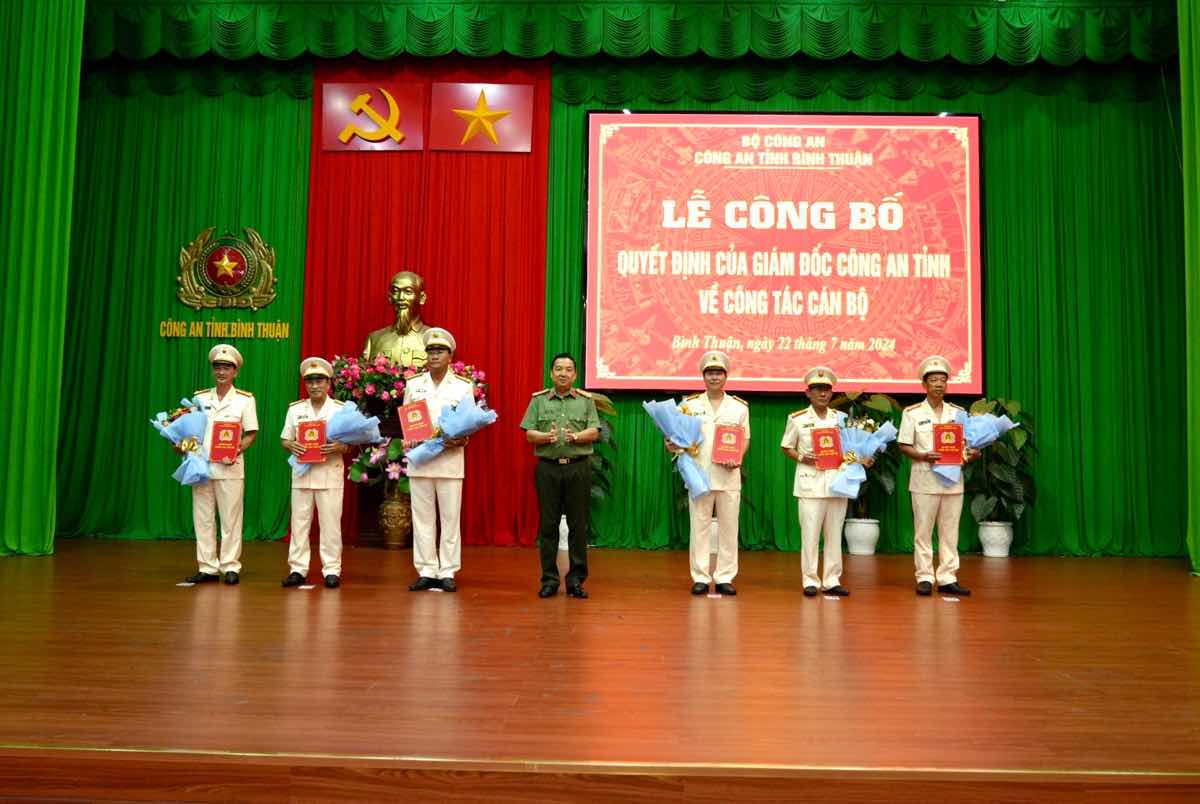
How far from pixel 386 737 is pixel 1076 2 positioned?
904 centimetres

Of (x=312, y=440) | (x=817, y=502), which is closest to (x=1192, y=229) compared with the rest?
(x=817, y=502)

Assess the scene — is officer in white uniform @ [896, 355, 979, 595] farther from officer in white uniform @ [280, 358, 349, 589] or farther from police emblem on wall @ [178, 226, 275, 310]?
police emblem on wall @ [178, 226, 275, 310]

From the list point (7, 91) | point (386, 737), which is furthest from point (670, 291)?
point (386, 737)

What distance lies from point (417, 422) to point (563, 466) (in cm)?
95

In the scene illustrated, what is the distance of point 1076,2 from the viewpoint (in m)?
8.95

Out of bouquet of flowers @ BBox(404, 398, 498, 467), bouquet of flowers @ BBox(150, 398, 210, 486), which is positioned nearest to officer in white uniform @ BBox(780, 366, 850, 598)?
bouquet of flowers @ BBox(404, 398, 498, 467)

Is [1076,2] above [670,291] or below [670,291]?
above

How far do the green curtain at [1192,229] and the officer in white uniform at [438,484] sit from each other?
5832 mm

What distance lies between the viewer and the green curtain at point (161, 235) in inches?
371

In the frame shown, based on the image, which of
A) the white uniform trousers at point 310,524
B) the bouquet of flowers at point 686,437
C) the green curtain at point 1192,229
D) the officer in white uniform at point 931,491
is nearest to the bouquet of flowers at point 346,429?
the white uniform trousers at point 310,524

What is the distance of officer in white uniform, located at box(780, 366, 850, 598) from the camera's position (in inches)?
249

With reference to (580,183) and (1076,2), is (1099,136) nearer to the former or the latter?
(1076,2)

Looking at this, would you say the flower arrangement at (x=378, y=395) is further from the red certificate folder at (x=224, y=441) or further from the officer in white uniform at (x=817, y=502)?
the officer in white uniform at (x=817, y=502)

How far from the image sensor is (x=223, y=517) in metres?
6.36
